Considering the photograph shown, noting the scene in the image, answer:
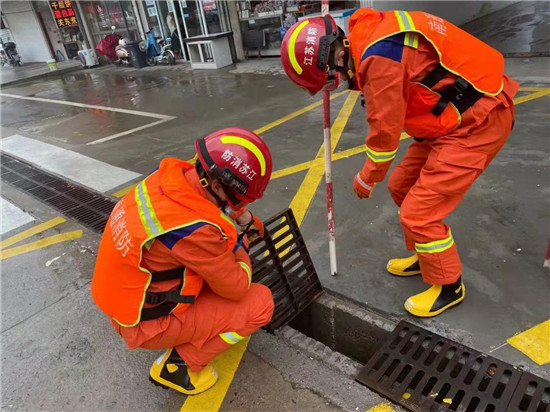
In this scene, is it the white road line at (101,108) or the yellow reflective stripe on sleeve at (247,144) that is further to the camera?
the white road line at (101,108)

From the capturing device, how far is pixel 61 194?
A: 4703 millimetres

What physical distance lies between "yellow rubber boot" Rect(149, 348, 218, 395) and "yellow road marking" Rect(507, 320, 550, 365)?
5.48 ft

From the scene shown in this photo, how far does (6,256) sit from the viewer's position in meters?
3.59

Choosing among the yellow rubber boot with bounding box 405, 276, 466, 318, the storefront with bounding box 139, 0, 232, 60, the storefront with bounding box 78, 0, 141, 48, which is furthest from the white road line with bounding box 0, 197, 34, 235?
the storefront with bounding box 78, 0, 141, 48

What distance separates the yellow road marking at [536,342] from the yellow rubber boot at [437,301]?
36 cm

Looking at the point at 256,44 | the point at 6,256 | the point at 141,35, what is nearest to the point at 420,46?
the point at 6,256

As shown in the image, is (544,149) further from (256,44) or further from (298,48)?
(256,44)

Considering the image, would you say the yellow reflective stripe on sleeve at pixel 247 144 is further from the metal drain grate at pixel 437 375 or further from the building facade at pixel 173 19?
the building facade at pixel 173 19

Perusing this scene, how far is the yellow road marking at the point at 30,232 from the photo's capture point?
3.80 metres

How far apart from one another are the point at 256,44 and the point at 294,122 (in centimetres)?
630

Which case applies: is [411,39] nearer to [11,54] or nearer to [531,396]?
[531,396]

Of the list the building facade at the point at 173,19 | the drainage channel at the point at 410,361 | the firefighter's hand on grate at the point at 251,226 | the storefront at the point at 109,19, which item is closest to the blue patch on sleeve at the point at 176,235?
the firefighter's hand on grate at the point at 251,226

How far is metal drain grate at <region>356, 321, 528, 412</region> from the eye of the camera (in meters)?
1.91

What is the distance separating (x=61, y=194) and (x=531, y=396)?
15.8 ft
